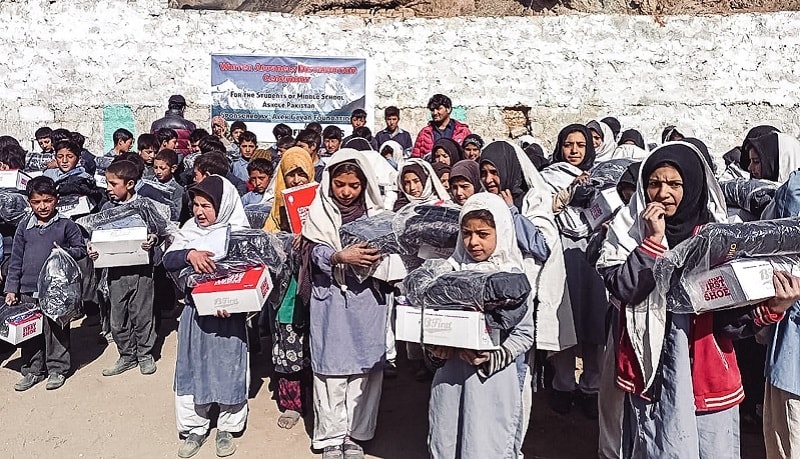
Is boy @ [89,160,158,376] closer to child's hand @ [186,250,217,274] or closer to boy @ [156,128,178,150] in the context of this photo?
boy @ [156,128,178,150]

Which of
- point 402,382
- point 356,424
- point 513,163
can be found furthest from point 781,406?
point 402,382

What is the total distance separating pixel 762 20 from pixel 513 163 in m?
6.77

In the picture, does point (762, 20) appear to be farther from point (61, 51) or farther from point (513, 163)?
point (61, 51)

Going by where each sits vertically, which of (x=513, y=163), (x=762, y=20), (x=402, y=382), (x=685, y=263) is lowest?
(x=402, y=382)

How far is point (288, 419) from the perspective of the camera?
12.5 ft

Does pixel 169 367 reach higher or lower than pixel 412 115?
lower

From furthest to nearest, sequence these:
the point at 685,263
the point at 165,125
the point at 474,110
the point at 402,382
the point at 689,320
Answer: the point at 474,110, the point at 165,125, the point at 402,382, the point at 689,320, the point at 685,263

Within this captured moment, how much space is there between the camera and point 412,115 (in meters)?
8.59

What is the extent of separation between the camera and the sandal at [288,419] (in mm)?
3785

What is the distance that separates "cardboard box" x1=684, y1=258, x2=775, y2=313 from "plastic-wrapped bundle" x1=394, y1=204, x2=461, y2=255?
99cm

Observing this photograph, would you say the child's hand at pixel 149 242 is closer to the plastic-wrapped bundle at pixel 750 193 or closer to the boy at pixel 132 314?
the boy at pixel 132 314

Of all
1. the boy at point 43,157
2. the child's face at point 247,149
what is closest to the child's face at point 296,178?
the child's face at point 247,149

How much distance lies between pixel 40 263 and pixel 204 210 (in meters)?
1.67

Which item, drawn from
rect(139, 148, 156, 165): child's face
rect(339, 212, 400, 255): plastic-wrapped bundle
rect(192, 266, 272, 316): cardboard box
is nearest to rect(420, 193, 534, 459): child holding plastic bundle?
rect(339, 212, 400, 255): plastic-wrapped bundle
